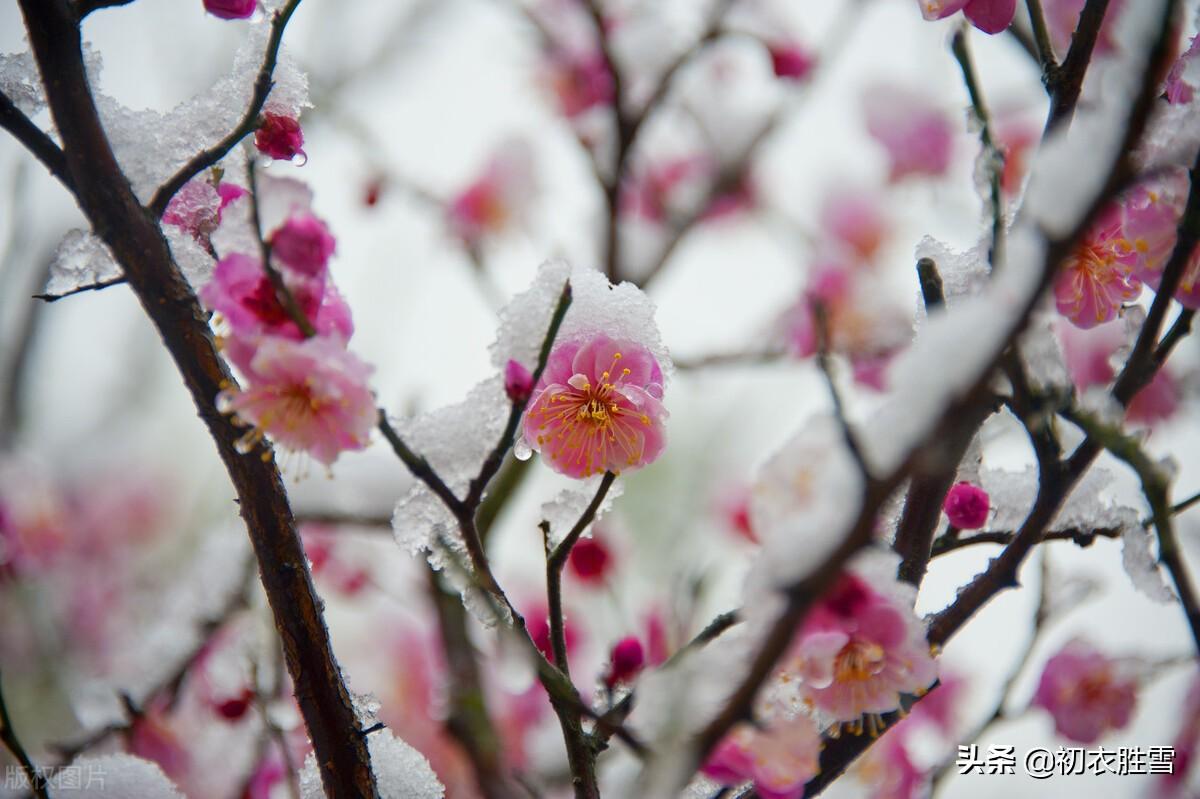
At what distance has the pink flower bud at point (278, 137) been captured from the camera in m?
0.92

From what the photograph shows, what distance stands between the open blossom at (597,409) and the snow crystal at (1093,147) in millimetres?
412

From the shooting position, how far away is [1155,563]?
0.90 metres

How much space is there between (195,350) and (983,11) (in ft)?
3.01

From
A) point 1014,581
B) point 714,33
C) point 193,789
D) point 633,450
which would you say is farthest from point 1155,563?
point 193,789

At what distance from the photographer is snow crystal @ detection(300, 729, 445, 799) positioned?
0.93m

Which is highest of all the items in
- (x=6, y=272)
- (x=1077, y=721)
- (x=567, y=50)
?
(x=567, y=50)

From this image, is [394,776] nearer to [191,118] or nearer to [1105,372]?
[191,118]

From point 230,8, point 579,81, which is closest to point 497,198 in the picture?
point 579,81

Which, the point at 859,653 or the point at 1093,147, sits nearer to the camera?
the point at 1093,147

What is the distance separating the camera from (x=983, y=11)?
97 cm

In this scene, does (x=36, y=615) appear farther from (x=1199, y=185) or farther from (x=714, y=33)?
(x=1199, y=185)

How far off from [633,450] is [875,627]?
0.32 metres

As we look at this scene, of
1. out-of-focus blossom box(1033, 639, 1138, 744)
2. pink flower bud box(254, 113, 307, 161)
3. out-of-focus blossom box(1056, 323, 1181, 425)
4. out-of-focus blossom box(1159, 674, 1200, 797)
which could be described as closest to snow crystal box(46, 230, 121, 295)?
pink flower bud box(254, 113, 307, 161)

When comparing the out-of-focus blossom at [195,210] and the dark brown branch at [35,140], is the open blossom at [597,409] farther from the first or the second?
the dark brown branch at [35,140]
